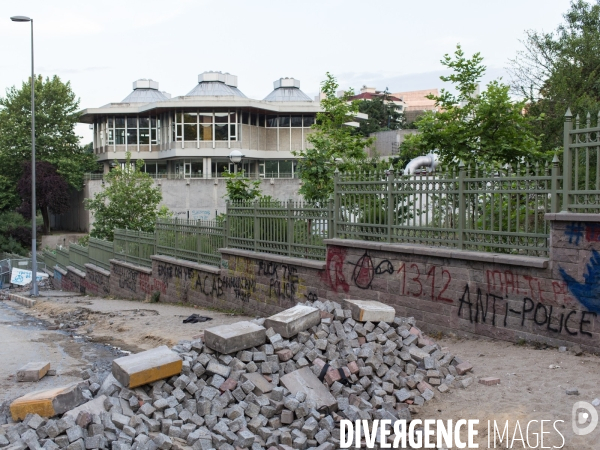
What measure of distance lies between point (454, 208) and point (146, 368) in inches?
195

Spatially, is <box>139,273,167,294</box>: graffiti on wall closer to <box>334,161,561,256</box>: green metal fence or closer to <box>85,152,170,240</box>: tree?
<box>334,161,561,256</box>: green metal fence

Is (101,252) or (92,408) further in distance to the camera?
(101,252)

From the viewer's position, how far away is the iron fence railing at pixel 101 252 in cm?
2325

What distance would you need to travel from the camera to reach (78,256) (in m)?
28.0

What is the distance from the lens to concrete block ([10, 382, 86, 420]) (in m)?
6.07

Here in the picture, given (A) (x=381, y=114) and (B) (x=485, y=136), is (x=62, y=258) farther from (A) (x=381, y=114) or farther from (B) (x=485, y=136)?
(A) (x=381, y=114)

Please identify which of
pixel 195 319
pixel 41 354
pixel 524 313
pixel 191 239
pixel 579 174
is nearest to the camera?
pixel 579 174

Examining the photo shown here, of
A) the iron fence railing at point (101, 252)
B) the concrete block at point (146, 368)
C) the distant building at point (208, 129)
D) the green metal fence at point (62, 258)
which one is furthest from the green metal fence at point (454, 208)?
the distant building at point (208, 129)

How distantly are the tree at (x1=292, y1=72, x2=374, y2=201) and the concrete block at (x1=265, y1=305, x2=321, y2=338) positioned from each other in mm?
8049

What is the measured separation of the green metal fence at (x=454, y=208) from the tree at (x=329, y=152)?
4.72 metres

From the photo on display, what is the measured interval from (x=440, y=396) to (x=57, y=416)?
3904mm

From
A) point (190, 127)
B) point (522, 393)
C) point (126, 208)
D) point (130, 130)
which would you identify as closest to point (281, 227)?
point (522, 393)

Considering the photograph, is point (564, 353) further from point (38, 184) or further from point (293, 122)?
point (38, 184)

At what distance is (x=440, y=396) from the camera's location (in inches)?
262
